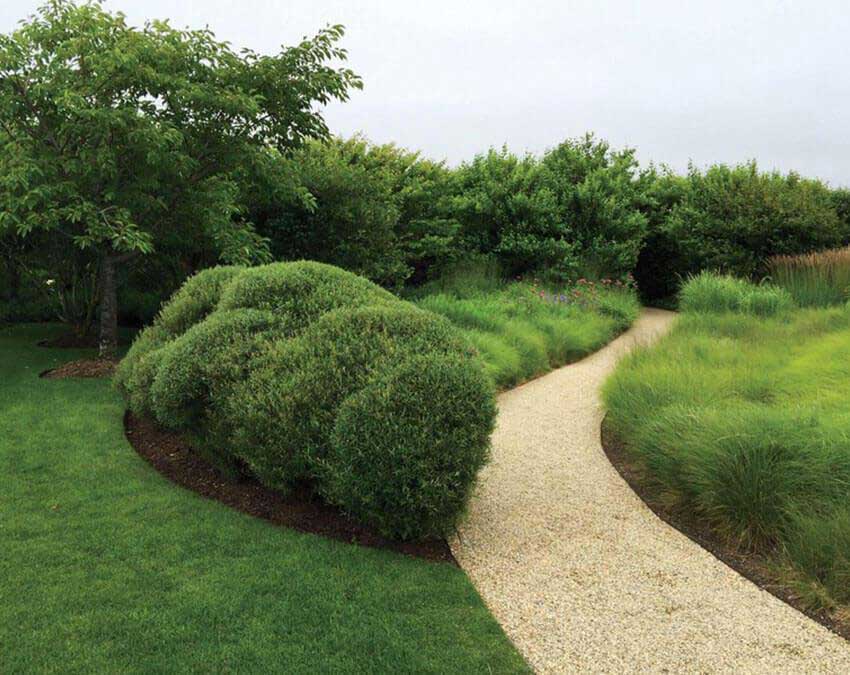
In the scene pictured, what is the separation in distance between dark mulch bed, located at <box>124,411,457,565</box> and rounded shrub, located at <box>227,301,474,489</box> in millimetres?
204

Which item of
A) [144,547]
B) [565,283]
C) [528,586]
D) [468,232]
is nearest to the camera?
[528,586]

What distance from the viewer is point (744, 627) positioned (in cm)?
320

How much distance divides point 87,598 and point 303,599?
106 cm

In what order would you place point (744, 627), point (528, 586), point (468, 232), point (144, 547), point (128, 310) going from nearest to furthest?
point (744, 627) → point (528, 586) → point (144, 547) → point (128, 310) → point (468, 232)

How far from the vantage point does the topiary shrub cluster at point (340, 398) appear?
3.73 metres

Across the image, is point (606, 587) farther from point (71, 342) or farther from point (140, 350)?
point (71, 342)

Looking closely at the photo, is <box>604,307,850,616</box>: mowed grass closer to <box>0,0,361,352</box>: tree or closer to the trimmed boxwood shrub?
the trimmed boxwood shrub

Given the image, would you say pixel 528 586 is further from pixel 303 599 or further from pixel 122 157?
pixel 122 157

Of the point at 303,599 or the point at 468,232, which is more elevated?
the point at 468,232

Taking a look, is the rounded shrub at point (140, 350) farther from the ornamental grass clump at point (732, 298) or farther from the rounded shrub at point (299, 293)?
the ornamental grass clump at point (732, 298)

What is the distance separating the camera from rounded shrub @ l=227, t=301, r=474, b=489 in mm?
4043

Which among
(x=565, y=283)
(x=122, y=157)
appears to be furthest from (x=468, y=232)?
(x=122, y=157)

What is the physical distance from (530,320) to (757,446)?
6082 millimetres

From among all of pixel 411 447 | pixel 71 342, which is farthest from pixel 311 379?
pixel 71 342
